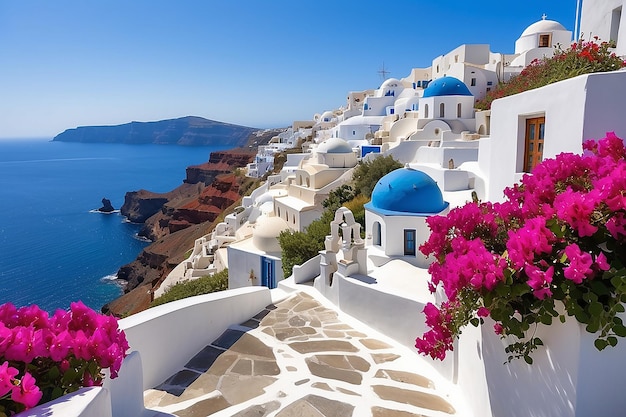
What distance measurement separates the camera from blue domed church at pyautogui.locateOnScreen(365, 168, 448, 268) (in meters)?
11.4

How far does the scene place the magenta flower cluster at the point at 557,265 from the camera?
2521 millimetres

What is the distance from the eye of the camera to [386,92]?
4594 centimetres

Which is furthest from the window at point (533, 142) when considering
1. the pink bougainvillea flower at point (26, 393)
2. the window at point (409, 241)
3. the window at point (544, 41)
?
the window at point (544, 41)

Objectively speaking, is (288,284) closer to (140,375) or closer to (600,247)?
(140,375)

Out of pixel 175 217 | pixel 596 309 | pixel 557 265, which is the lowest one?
pixel 175 217

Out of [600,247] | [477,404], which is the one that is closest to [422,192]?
[477,404]

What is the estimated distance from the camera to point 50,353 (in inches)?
91.7

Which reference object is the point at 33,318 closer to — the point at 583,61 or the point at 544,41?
the point at 583,61

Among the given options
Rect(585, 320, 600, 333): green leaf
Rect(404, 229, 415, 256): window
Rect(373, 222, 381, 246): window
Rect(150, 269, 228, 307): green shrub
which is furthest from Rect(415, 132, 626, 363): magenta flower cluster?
Rect(150, 269, 228, 307): green shrub

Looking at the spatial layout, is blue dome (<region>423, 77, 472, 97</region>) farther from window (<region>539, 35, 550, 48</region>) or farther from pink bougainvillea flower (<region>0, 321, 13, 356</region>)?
pink bougainvillea flower (<region>0, 321, 13, 356</region>)

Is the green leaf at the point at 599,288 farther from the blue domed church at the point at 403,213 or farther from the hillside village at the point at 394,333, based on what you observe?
the blue domed church at the point at 403,213

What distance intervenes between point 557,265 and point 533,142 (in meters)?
3.82

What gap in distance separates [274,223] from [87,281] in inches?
1415

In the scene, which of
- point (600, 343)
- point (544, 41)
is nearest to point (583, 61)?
point (600, 343)
